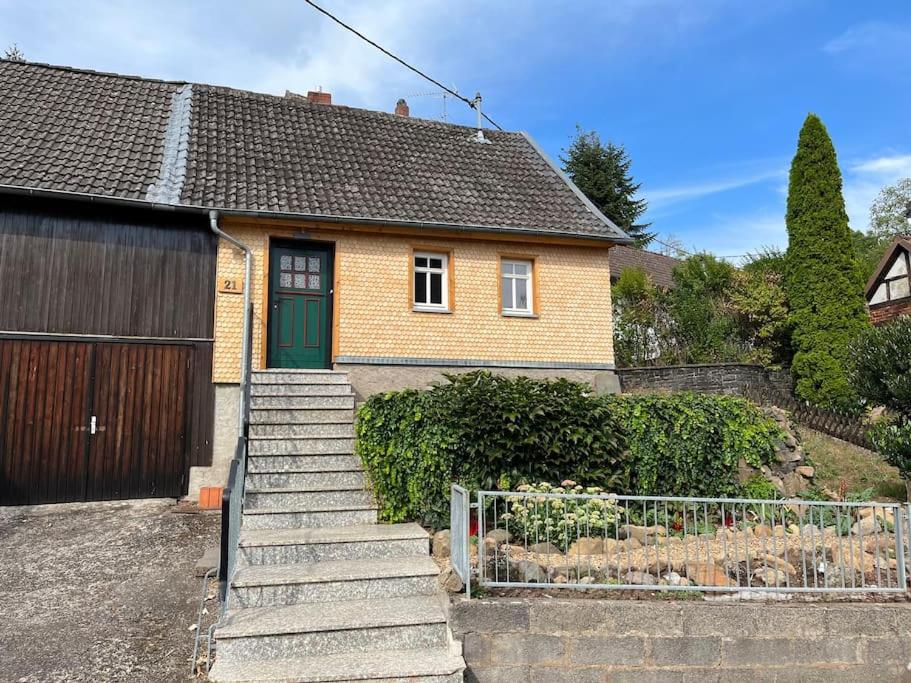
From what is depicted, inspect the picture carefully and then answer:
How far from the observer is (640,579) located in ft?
16.9

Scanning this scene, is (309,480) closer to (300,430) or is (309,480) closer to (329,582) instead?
(300,430)

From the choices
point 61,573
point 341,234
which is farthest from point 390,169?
point 61,573

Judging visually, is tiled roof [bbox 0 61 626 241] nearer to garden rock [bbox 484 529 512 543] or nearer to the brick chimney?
the brick chimney

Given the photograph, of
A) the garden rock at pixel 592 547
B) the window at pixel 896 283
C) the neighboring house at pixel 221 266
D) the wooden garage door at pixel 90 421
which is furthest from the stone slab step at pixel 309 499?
the window at pixel 896 283

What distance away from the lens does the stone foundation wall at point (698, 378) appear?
43.9 ft

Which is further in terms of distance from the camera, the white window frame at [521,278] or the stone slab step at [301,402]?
the white window frame at [521,278]

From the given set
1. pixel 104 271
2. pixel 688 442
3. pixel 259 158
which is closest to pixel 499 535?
pixel 688 442

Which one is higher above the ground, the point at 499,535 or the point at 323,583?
the point at 499,535

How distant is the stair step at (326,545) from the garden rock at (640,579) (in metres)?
1.79

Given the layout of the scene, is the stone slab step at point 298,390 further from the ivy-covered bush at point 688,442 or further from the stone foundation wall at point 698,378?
the stone foundation wall at point 698,378

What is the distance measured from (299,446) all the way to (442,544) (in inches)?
89.7

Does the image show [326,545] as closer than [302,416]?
Yes

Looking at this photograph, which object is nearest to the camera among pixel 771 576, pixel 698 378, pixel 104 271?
pixel 771 576

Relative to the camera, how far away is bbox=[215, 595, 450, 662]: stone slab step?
174 inches
